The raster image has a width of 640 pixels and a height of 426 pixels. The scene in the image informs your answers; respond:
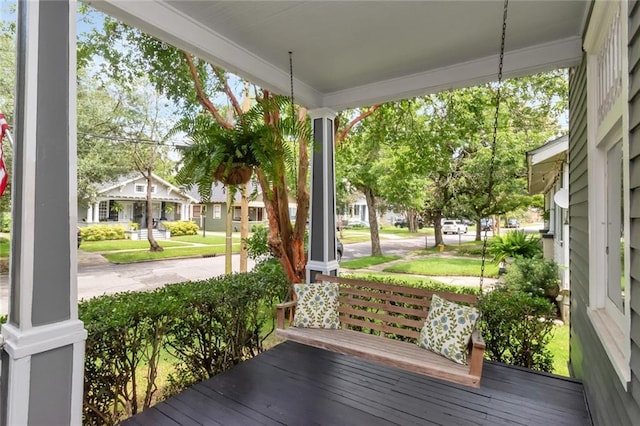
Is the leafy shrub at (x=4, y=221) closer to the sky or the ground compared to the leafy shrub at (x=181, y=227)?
closer to the sky

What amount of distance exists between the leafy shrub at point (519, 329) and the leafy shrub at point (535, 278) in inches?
93.5

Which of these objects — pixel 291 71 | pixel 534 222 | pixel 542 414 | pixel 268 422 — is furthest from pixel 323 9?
pixel 534 222

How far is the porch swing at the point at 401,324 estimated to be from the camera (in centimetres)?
224

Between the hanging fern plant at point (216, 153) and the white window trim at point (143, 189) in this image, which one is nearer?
the hanging fern plant at point (216, 153)

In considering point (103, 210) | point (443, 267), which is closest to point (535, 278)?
point (443, 267)

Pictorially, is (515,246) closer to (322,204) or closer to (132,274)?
(322,204)

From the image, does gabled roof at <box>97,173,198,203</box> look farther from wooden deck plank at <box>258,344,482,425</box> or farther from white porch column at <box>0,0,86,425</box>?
wooden deck plank at <box>258,344,482,425</box>

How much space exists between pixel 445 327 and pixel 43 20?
287 centimetres

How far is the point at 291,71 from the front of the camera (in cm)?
292

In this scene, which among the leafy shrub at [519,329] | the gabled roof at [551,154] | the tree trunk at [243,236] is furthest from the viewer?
the tree trunk at [243,236]

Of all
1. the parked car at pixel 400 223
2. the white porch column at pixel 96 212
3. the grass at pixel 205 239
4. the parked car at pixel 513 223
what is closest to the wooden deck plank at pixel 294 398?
the white porch column at pixel 96 212

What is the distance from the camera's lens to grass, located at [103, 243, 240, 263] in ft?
11.7

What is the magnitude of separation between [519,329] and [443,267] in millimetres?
4619

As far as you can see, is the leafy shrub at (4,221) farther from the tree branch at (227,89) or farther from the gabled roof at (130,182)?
the tree branch at (227,89)
